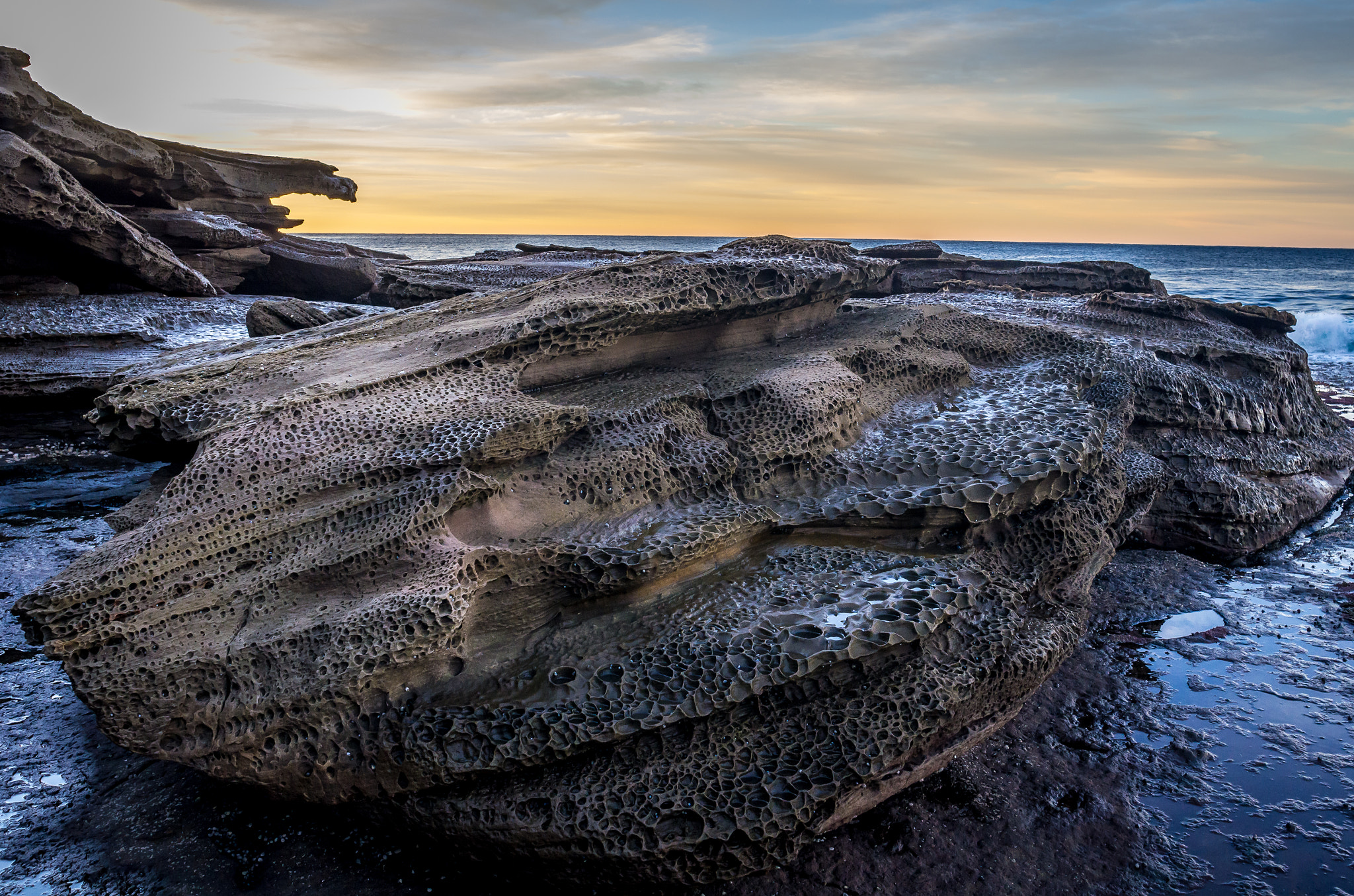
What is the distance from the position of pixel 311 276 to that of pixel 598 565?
1008 cm

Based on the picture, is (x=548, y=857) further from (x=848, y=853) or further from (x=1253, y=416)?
(x=1253, y=416)

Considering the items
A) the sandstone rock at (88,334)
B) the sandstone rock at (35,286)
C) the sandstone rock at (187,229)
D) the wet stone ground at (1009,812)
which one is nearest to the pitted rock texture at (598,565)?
the wet stone ground at (1009,812)

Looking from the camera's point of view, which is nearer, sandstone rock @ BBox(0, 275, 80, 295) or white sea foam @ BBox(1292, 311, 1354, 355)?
sandstone rock @ BBox(0, 275, 80, 295)

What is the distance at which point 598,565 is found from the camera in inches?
120

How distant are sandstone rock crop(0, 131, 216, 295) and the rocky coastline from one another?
3.58m

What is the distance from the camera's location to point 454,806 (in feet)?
8.70

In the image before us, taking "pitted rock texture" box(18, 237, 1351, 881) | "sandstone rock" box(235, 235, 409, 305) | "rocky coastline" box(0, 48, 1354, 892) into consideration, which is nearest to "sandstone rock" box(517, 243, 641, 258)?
"sandstone rock" box(235, 235, 409, 305)

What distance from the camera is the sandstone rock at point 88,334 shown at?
6.57 m

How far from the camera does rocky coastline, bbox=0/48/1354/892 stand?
2658 mm

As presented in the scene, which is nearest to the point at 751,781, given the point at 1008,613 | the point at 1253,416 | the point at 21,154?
the point at 1008,613

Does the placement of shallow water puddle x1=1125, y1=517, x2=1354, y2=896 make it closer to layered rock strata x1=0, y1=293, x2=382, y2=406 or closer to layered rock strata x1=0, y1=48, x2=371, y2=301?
layered rock strata x1=0, y1=293, x2=382, y2=406

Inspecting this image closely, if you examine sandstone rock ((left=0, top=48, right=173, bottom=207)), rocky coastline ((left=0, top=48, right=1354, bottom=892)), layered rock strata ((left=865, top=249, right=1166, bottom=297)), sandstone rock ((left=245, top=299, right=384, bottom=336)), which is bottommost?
rocky coastline ((left=0, top=48, right=1354, bottom=892))

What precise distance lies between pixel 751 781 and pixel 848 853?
0.45m

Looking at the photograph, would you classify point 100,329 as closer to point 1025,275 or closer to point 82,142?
point 82,142
